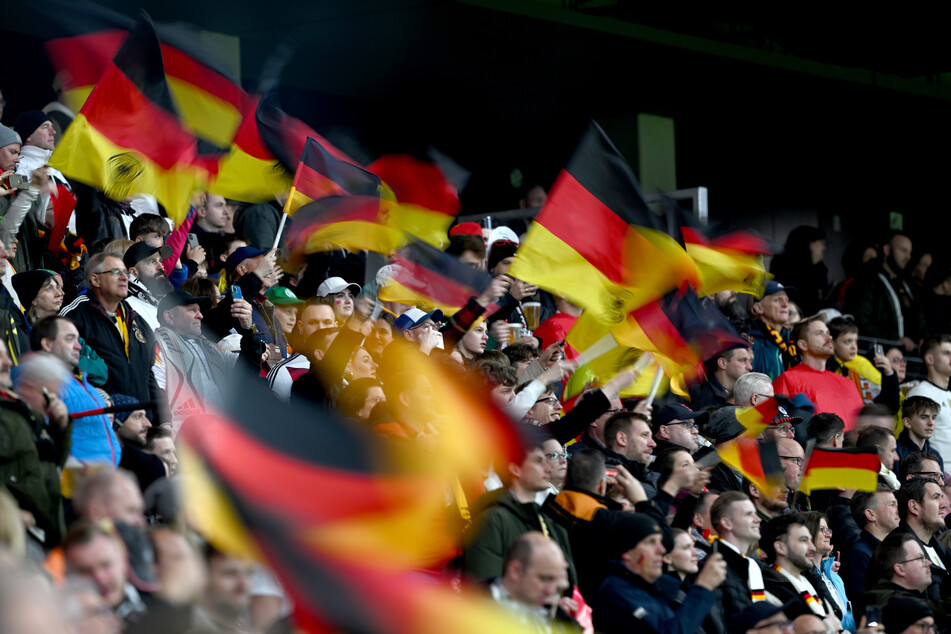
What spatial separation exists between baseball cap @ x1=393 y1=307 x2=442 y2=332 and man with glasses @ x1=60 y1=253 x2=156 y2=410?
1740 millimetres

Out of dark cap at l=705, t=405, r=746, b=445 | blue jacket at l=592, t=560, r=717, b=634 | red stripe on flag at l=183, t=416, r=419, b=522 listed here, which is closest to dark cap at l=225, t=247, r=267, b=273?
dark cap at l=705, t=405, r=746, b=445

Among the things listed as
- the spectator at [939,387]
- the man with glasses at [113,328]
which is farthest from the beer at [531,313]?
the man with glasses at [113,328]

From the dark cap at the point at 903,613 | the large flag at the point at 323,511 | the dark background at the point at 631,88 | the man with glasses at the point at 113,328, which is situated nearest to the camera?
the large flag at the point at 323,511

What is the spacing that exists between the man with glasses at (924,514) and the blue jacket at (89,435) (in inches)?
197

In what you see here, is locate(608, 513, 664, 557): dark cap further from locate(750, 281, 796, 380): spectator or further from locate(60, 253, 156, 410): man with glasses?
locate(750, 281, 796, 380): spectator

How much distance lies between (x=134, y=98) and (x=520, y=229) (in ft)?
16.0

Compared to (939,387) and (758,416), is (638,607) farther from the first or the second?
(939,387)

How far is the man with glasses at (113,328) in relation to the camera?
802 centimetres

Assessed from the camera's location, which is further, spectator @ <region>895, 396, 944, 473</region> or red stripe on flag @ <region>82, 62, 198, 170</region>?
spectator @ <region>895, 396, 944, 473</region>

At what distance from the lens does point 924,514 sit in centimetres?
945

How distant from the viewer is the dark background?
15141 mm

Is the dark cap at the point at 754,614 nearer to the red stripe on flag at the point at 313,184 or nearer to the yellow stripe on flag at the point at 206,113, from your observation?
the red stripe on flag at the point at 313,184

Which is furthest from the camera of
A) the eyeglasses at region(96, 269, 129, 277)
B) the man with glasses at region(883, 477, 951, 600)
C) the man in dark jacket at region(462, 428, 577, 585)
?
the man with glasses at region(883, 477, 951, 600)

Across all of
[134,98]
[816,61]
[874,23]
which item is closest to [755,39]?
[816,61]
